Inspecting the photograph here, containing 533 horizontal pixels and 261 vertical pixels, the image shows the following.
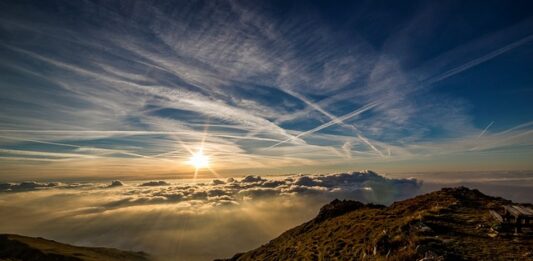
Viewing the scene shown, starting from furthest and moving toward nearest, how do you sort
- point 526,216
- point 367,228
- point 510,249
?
point 367,228, point 526,216, point 510,249

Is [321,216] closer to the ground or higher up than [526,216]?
closer to the ground

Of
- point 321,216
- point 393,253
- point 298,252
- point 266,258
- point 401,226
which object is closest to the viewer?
point 393,253

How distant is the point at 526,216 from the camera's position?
66.6 ft

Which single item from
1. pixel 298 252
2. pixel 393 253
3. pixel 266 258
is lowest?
pixel 266 258

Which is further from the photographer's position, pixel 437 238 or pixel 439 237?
pixel 439 237

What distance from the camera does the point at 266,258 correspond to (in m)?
50.4

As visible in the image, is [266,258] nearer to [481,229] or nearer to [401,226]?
[401,226]

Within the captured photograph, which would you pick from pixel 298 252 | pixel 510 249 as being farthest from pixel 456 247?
pixel 298 252

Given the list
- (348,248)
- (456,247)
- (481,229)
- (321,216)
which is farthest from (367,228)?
(321,216)

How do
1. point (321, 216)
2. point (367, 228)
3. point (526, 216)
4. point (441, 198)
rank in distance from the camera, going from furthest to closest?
point (321, 216) < point (441, 198) < point (367, 228) < point (526, 216)

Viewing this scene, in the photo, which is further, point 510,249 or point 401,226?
point 401,226

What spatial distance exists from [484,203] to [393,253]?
1955 cm

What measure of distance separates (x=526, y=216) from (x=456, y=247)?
266 inches

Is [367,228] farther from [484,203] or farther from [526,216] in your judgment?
[526,216]
